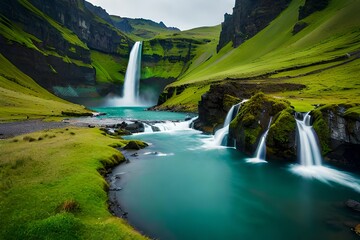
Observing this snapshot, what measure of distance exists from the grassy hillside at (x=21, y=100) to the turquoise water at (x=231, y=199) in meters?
66.0

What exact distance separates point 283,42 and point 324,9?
39.5 m

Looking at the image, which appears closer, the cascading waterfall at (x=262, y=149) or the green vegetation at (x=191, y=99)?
the cascading waterfall at (x=262, y=149)

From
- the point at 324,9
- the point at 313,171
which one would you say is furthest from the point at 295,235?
the point at 324,9

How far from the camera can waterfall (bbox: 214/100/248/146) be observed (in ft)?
169

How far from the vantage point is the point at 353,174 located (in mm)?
31703

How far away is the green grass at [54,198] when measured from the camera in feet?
47.0

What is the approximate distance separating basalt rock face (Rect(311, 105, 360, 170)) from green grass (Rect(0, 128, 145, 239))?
1176 inches

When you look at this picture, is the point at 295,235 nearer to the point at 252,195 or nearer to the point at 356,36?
the point at 252,195

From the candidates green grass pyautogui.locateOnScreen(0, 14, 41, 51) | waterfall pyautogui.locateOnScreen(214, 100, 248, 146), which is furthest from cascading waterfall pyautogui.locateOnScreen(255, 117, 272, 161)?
green grass pyautogui.locateOnScreen(0, 14, 41, 51)

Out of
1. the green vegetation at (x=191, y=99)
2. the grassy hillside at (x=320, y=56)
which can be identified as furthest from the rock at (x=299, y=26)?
the green vegetation at (x=191, y=99)

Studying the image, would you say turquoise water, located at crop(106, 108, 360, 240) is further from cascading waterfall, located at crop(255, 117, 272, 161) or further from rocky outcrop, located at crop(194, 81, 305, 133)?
rocky outcrop, located at crop(194, 81, 305, 133)

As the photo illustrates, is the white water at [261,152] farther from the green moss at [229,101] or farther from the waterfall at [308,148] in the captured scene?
the green moss at [229,101]

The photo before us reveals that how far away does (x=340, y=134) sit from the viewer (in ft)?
111

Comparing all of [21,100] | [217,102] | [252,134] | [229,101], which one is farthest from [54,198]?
[21,100]
